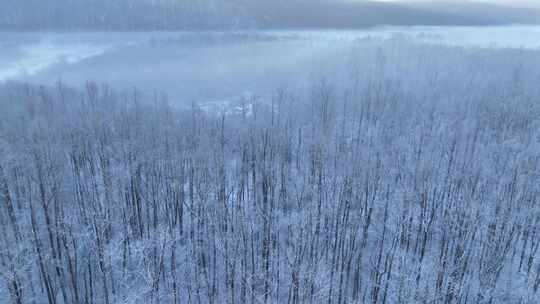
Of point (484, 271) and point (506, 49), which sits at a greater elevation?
point (506, 49)

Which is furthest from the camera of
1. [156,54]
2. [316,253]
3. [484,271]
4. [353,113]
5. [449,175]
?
[156,54]

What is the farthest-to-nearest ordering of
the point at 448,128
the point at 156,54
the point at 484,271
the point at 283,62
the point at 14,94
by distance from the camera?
the point at 156,54
the point at 283,62
the point at 14,94
the point at 448,128
the point at 484,271

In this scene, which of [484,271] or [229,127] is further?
[229,127]

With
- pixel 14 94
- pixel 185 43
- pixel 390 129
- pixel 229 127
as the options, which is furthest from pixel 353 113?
pixel 185 43

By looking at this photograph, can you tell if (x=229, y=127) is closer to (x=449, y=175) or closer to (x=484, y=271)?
(x=449, y=175)

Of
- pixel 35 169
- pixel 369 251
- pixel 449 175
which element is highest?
pixel 35 169

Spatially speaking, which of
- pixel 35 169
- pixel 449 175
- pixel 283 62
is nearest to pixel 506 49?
pixel 283 62
